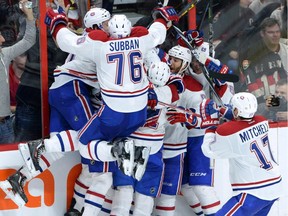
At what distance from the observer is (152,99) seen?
4.98 metres

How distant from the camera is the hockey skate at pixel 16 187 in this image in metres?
4.91

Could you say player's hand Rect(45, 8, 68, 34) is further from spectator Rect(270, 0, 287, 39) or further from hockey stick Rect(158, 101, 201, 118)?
spectator Rect(270, 0, 287, 39)

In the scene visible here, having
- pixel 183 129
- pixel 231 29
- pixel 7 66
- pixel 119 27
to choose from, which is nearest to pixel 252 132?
pixel 183 129

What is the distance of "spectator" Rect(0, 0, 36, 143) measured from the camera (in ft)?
16.3

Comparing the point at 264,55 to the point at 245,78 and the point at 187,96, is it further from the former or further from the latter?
the point at 187,96

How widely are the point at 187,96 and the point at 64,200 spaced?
3.29 ft

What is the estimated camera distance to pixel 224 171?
5.69 m

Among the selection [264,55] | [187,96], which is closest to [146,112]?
[187,96]

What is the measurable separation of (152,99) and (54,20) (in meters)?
0.73

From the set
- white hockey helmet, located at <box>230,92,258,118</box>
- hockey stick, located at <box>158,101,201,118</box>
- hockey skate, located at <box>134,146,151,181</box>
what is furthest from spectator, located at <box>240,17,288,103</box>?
hockey skate, located at <box>134,146,151,181</box>

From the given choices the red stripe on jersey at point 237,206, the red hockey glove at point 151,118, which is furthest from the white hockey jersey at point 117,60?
the red stripe on jersey at point 237,206

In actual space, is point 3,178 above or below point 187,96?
below

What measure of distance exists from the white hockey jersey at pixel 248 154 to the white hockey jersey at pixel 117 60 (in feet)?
1.61

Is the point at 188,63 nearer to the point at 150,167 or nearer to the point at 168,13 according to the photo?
the point at 168,13
